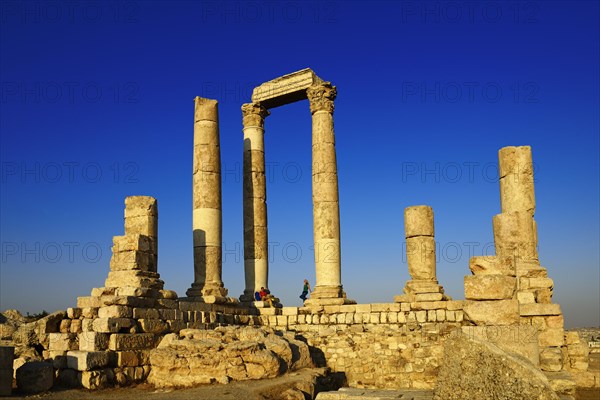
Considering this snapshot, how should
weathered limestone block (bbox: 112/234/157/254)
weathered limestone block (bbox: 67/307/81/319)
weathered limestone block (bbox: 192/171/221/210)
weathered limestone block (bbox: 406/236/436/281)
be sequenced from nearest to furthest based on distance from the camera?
weathered limestone block (bbox: 67/307/81/319) < weathered limestone block (bbox: 112/234/157/254) < weathered limestone block (bbox: 406/236/436/281) < weathered limestone block (bbox: 192/171/221/210)

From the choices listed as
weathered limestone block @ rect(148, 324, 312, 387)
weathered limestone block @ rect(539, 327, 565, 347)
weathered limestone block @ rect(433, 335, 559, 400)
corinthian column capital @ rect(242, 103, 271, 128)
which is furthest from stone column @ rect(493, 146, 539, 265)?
corinthian column capital @ rect(242, 103, 271, 128)

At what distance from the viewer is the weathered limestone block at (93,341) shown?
1202 centimetres

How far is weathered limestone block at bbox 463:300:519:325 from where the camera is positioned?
44.2 feet

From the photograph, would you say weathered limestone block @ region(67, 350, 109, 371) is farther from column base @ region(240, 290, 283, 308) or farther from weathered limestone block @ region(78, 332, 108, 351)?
column base @ region(240, 290, 283, 308)

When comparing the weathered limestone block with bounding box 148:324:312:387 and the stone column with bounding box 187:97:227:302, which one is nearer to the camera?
the weathered limestone block with bounding box 148:324:312:387

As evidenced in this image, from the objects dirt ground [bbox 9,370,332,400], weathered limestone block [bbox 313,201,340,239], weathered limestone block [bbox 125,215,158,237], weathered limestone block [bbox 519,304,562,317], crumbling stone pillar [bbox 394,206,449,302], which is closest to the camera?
dirt ground [bbox 9,370,332,400]

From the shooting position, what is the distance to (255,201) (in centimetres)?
2388

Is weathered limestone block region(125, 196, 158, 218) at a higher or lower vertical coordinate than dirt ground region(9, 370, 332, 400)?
higher

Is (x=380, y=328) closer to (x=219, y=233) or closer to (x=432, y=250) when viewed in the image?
(x=432, y=250)

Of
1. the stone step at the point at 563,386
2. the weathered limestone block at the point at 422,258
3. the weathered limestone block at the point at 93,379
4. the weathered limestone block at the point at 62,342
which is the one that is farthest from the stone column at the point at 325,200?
the weathered limestone block at the point at 93,379

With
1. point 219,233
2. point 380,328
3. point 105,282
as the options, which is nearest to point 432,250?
point 380,328

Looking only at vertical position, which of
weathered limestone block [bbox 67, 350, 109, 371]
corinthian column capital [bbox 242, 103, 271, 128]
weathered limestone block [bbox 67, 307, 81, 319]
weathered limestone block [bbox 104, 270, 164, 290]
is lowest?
weathered limestone block [bbox 67, 350, 109, 371]

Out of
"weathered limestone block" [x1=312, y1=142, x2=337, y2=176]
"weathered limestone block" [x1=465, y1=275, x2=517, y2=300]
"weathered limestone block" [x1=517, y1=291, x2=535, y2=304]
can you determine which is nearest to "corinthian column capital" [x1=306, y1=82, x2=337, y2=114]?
"weathered limestone block" [x1=312, y1=142, x2=337, y2=176]

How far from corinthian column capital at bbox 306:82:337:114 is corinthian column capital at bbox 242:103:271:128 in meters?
2.65
